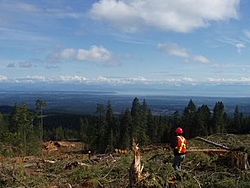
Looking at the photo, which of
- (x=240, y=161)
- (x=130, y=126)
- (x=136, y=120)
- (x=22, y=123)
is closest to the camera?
(x=240, y=161)

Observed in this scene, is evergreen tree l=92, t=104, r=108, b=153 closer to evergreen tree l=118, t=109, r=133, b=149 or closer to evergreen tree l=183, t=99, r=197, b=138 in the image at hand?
evergreen tree l=118, t=109, r=133, b=149

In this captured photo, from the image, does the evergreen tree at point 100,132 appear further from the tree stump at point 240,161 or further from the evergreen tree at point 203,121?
the tree stump at point 240,161

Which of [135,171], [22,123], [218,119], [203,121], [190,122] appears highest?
[135,171]

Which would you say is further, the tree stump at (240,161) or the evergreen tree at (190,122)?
the evergreen tree at (190,122)

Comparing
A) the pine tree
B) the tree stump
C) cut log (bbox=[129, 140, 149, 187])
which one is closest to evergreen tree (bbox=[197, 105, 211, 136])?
the pine tree

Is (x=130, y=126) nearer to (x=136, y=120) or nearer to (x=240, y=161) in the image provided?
(x=136, y=120)

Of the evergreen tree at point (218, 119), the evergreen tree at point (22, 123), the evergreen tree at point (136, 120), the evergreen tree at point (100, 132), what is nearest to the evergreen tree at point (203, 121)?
the evergreen tree at point (218, 119)

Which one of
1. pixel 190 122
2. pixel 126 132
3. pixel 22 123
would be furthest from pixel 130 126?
pixel 22 123

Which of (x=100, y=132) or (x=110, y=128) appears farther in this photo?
(x=110, y=128)

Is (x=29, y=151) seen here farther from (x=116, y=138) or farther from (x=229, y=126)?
(x=229, y=126)

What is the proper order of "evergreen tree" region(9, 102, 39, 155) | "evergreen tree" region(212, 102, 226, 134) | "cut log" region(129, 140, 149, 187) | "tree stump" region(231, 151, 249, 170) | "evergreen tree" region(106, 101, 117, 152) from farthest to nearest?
"evergreen tree" region(212, 102, 226, 134), "evergreen tree" region(106, 101, 117, 152), "evergreen tree" region(9, 102, 39, 155), "tree stump" region(231, 151, 249, 170), "cut log" region(129, 140, 149, 187)

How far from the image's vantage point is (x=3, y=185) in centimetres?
1107

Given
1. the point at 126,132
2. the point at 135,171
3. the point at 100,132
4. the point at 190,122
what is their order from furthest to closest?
the point at 100,132 < the point at 190,122 < the point at 126,132 < the point at 135,171

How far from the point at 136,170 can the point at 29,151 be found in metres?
32.0
